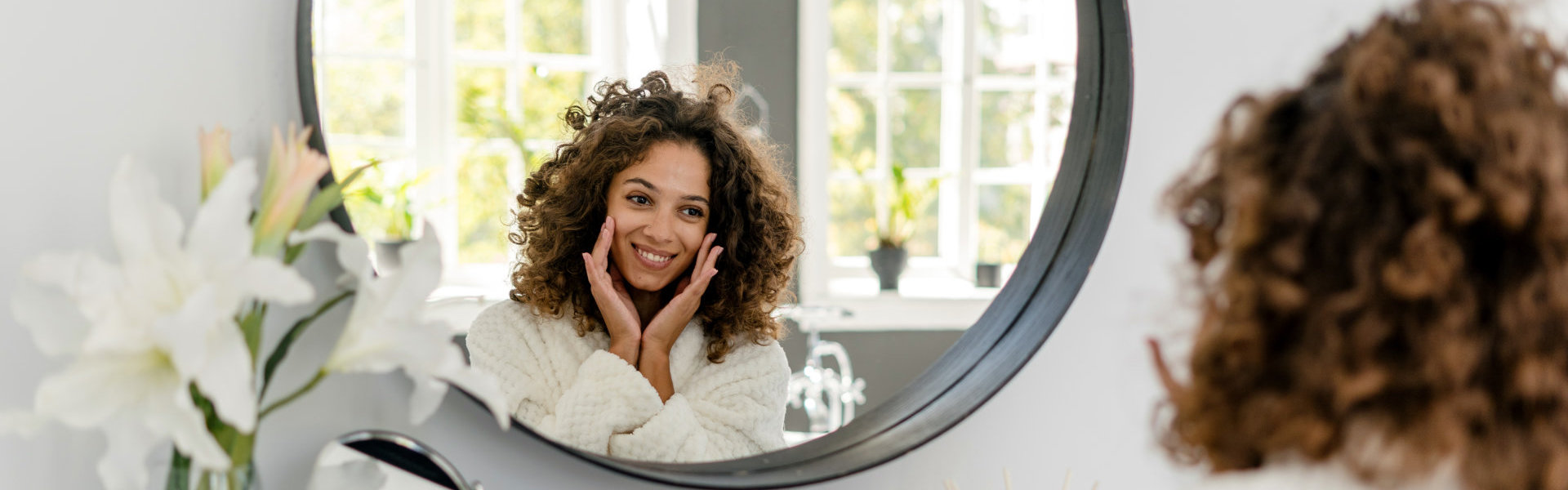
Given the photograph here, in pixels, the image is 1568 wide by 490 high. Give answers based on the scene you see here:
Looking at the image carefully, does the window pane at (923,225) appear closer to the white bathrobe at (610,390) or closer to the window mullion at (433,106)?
the white bathrobe at (610,390)

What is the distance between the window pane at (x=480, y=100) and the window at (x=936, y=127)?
0.24 metres

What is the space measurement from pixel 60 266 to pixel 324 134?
0.19 m

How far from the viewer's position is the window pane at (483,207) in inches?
24.6

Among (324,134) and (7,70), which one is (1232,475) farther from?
(7,70)

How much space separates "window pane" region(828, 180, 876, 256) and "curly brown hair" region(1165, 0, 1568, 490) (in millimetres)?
332

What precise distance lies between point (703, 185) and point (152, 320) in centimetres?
36

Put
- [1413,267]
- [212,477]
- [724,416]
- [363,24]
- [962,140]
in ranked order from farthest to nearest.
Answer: [962,140] < [724,416] < [363,24] < [212,477] < [1413,267]

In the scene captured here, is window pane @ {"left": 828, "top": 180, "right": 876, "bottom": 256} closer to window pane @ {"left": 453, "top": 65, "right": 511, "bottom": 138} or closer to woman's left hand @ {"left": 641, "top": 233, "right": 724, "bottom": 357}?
woman's left hand @ {"left": 641, "top": 233, "right": 724, "bottom": 357}

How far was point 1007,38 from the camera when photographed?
805mm

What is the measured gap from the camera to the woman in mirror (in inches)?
26.2

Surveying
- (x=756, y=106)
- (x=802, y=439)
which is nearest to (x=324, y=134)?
(x=756, y=106)

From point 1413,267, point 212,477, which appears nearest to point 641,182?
point 212,477

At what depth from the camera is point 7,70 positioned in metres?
0.53

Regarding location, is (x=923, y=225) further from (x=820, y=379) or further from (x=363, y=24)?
(x=363, y=24)
